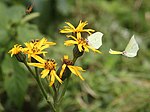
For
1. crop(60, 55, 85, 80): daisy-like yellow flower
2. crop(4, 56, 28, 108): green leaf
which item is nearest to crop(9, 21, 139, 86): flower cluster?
crop(60, 55, 85, 80): daisy-like yellow flower

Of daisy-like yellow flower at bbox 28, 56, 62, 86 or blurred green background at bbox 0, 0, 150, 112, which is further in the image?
blurred green background at bbox 0, 0, 150, 112

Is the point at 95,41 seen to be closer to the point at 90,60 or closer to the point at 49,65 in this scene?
the point at 49,65

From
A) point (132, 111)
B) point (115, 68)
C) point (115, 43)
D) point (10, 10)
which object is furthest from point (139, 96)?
point (10, 10)

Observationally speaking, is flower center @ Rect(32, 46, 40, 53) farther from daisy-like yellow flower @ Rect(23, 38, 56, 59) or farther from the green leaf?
the green leaf

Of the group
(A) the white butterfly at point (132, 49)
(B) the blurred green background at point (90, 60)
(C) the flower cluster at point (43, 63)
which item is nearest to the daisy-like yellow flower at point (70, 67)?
(C) the flower cluster at point (43, 63)

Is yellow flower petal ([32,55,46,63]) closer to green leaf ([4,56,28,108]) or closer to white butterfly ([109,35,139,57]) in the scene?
white butterfly ([109,35,139,57])

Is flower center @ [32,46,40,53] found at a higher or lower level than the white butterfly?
higher

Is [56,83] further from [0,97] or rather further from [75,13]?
[75,13]
